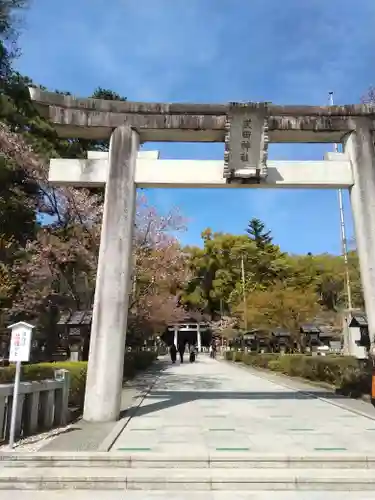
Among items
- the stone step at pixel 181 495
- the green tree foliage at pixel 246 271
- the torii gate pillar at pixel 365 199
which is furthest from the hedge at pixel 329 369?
the green tree foliage at pixel 246 271

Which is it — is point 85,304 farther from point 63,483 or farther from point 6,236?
point 63,483

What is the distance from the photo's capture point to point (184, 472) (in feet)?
19.9

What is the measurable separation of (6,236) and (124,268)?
1385 centimetres

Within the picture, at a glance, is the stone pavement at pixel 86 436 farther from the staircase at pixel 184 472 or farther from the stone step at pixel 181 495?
the stone step at pixel 181 495

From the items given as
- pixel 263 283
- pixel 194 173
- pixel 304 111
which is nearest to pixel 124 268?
pixel 194 173

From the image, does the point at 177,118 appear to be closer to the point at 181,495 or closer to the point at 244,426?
the point at 244,426

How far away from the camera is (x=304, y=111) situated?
36.4 ft

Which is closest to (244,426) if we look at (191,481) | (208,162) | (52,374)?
(191,481)

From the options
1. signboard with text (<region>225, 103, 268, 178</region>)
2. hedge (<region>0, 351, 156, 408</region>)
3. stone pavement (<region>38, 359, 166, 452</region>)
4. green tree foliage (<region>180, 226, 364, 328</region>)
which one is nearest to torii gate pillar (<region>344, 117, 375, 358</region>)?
signboard with text (<region>225, 103, 268, 178</region>)

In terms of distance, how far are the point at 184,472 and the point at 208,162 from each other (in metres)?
7.39

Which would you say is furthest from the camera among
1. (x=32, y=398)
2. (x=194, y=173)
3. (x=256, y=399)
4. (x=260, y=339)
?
(x=260, y=339)

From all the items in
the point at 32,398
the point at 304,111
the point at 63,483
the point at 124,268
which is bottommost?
the point at 63,483

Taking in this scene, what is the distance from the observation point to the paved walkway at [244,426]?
7.15 m

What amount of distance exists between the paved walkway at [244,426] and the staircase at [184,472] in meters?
0.37
